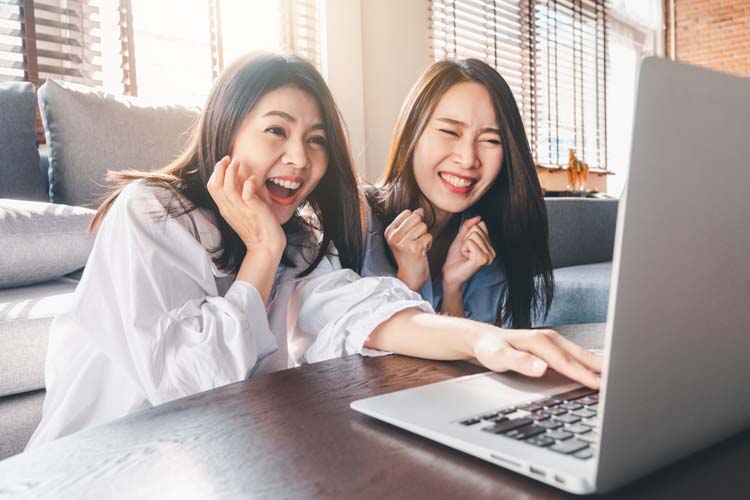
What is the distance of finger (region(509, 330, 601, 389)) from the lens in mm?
542

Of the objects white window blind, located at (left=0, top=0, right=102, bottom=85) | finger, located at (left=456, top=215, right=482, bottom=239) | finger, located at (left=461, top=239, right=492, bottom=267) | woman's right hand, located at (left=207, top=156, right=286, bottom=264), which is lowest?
finger, located at (left=461, top=239, right=492, bottom=267)

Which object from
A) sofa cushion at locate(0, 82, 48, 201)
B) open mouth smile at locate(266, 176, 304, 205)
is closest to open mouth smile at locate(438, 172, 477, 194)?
open mouth smile at locate(266, 176, 304, 205)

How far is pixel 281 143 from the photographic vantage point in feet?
3.26

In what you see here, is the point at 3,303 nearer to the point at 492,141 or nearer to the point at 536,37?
the point at 492,141

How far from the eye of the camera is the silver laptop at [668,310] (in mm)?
304

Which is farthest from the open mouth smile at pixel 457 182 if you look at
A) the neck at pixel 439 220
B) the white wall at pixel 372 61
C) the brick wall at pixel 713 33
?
the brick wall at pixel 713 33

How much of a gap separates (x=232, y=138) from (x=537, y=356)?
0.60 meters

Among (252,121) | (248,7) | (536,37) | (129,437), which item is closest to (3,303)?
(252,121)

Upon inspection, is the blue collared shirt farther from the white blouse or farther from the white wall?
the white wall

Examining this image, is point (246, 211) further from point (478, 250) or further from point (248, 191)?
point (478, 250)

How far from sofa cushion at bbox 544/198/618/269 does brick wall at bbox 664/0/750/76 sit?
340 centimetres

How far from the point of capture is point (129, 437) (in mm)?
465

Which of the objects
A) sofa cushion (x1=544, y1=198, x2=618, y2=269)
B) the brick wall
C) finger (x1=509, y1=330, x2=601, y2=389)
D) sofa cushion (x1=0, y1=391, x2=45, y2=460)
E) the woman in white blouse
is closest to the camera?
finger (x1=509, y1=330, x2=601, y2=389)

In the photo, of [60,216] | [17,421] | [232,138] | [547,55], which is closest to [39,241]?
[60,216]
